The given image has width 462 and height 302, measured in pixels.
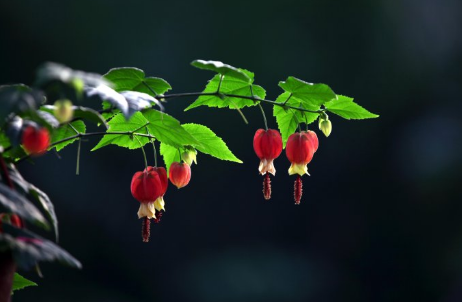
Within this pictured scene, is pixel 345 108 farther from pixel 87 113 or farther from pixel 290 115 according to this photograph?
pixel 87 113

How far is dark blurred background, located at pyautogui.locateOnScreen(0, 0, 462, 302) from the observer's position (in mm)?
5418

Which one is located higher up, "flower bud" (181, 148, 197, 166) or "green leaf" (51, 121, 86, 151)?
"green leaf" (51, 121, 86, 151)

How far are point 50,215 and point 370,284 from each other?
5.05 metres

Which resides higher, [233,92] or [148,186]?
[233,92]

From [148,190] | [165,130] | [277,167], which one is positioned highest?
[165,130]

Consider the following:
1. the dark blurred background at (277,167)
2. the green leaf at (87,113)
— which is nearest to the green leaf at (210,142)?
the green leaf at (87,113)

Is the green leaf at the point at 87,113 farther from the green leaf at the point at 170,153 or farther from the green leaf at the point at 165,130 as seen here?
the green leaf at the point at 170,153

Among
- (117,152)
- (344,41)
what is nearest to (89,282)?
(117,152)

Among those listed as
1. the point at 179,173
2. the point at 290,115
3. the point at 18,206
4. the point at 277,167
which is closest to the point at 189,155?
the point at 179,173

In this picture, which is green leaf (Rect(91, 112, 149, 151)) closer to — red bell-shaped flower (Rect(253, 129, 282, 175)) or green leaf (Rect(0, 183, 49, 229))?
red bell-shaped flower (Rect(253, 129, 282, 175))

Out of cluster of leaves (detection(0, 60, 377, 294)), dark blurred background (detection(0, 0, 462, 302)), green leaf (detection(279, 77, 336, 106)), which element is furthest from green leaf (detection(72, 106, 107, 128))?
Result: dark blurred background (detection(0, 0, 462, 302))

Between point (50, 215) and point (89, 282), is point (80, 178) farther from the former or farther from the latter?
point (50, 215)

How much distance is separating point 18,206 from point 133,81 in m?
0.36

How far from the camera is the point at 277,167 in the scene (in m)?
5.55
